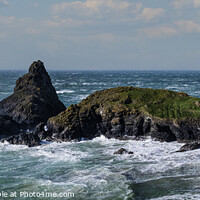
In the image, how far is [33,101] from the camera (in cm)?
2923

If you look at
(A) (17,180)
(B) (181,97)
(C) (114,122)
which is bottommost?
(A) (17,180)

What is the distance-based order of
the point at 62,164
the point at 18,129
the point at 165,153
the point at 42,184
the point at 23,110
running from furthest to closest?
the point at 23,110 < the point at 18,129 < the point at 165,153 < the point at 62,164 < the point at 42,184

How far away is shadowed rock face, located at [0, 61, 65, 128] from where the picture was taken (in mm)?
28531

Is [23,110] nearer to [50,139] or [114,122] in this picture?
[50,139]

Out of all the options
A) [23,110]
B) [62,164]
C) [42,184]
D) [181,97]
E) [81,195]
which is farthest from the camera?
[23,110]

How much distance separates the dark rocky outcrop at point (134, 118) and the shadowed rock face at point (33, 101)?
482 cm

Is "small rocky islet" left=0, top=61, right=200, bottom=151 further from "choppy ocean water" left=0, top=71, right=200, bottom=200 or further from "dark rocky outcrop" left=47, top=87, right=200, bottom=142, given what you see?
"choppy ocean water" left=0, top=71, right=200, bottom=200

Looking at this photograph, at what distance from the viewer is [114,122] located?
23016 millimetres

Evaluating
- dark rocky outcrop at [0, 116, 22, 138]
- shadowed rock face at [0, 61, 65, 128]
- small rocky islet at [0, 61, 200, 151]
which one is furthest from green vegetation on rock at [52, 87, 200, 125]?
shadowed rock face at [0, 61, 65, 128]

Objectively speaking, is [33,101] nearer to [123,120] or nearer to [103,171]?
[123,120]

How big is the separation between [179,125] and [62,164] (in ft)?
28.9

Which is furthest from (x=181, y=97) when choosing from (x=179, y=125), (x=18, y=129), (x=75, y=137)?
(x=18, y=129)

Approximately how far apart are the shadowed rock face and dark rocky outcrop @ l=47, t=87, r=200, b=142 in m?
4.82

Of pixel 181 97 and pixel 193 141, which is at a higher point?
pixel 181 97
